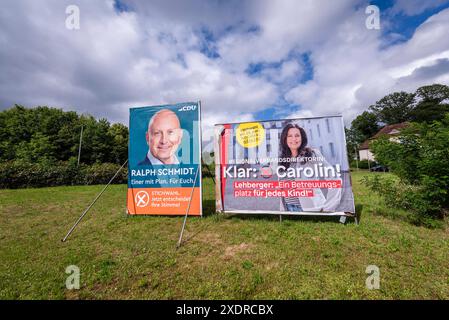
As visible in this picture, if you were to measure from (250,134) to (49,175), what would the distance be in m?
19.5

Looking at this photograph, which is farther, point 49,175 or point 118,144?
A: point 118,144

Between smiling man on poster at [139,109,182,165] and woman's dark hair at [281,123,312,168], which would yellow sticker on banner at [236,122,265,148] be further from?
smiling man on poster at [139,109,182,165]

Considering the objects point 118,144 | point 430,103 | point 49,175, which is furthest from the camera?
point 430,103

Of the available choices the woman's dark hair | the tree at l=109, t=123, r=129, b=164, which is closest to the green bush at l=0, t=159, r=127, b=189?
the woman's dark hair

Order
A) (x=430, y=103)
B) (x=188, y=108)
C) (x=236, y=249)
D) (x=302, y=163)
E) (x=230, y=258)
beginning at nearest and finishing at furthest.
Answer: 1. (x=230, y=258)
2. (x=236, y=249)
3. (x=302, y=163)
4. (x=188, y=108)
5. (x=430, y=103)

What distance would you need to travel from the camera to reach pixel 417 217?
5176 mm

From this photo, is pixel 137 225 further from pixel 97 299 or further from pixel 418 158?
pixel 418 158

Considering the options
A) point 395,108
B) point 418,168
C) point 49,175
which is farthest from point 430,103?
point 49,175

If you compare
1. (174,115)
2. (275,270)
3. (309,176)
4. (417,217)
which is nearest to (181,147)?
(174,115)

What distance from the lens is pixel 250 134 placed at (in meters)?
6.10

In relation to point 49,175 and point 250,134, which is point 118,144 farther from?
point 250,134

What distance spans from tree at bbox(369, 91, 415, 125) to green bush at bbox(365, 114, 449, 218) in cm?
7566

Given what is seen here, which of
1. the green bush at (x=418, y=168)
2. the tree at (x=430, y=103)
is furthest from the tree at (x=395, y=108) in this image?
the green bush at (x=418, y=168)

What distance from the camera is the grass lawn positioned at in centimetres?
285
